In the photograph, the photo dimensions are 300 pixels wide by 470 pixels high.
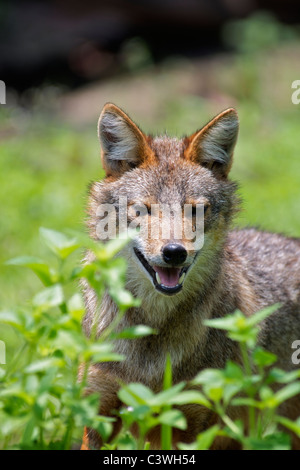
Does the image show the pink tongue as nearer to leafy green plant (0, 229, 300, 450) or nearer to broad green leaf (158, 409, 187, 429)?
leafy green plant (0, 229, 300, 450)

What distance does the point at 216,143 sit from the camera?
4680 millimetres

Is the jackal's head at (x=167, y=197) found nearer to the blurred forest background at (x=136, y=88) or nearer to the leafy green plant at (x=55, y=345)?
the leafy green plant at (x=55, y=345)

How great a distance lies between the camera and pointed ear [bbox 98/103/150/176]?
452 centimetres

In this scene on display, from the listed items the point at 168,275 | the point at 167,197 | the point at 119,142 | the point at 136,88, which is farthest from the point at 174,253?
the point at 136,88

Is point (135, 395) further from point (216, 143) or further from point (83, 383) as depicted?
point (216, 143)

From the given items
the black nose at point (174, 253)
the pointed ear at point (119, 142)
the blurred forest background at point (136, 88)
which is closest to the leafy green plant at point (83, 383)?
the black nose at point (174, 253)

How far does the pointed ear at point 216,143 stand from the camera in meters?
4.60

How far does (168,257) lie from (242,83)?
9254 millimetres

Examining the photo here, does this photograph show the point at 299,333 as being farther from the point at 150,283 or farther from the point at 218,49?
the point at 218,49

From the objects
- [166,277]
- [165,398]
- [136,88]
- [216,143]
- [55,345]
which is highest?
[136,88]

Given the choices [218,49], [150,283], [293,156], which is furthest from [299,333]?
[218,49]

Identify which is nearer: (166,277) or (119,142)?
(166,277)

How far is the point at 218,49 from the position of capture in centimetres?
1470

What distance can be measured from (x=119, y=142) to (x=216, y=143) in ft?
2.06
